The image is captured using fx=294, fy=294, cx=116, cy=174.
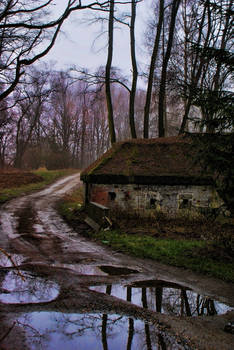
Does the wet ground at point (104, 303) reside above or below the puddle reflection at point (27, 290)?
below

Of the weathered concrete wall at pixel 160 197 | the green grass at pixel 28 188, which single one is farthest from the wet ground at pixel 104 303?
the green grass at pixel 28 188

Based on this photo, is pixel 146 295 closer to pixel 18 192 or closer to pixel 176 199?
pixel 176 199

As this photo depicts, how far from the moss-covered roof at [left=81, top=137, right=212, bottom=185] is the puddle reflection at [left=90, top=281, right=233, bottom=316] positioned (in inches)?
264

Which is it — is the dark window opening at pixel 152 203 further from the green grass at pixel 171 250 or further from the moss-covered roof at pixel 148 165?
the green grass at pixel 171 250

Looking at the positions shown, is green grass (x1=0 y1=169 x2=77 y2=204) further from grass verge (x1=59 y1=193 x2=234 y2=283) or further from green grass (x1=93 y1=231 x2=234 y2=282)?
green grass (x1=93 y1=231 x2=234 y2=282)

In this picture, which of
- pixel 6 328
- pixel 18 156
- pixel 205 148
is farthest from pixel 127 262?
pixel 18 156

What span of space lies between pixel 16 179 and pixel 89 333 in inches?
940

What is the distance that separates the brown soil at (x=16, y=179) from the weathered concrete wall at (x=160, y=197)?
13804 mm

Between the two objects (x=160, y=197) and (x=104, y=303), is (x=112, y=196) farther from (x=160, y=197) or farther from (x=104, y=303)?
(x=104, y=303)

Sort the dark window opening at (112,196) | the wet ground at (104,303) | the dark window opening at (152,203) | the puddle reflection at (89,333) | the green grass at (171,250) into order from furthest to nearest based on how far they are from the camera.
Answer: the dark window opening at (112,196), the dark window opening at (152,203), the green grass at (171,250), the wet ground at (104,303), the puddle reflection at (89,333)

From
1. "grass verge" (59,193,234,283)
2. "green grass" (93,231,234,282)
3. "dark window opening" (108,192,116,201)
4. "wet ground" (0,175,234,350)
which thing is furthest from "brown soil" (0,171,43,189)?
"wet ground" (0,175,234,350)

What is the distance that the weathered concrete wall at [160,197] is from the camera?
495 inches

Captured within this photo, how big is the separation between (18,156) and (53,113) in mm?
8551

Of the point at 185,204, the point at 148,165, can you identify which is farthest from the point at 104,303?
the point at 148,165
